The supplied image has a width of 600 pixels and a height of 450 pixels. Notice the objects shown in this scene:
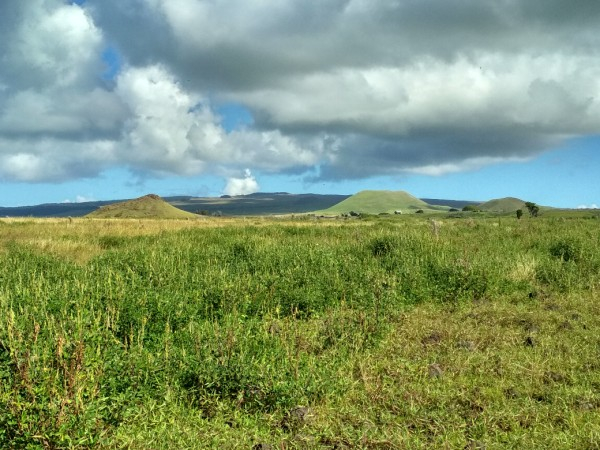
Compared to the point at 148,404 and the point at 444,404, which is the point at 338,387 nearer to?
the point at 444,404

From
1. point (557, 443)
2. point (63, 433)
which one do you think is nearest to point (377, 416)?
point (557, 443)

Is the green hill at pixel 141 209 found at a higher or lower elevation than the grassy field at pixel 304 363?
higher

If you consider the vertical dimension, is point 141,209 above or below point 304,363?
above

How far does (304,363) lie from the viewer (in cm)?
603

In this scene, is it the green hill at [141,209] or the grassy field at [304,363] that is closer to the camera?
the grassy field at [304,363]

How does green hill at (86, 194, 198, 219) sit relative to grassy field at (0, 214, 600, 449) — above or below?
above

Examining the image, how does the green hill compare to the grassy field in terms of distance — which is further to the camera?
the green hill

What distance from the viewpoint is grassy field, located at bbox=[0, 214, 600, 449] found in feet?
14.6

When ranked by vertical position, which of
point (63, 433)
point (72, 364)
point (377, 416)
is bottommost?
point (377, 416)

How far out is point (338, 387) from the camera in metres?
5.57

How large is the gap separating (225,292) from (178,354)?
2.75 m

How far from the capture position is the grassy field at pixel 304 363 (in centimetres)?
446

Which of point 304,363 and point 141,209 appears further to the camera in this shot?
point 141,209

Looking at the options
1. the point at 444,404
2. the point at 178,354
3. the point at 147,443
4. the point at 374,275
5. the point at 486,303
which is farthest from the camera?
the point at 374,275
